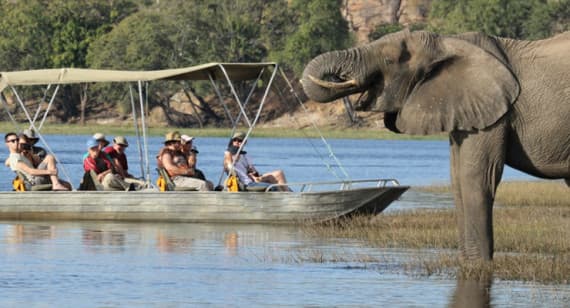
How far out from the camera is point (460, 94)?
16.9 m

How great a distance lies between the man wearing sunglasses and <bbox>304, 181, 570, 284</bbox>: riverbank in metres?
4.40

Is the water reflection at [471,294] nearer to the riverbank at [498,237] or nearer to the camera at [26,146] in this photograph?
the riverbank at [498,237]

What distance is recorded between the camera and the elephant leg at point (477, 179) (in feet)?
55.5

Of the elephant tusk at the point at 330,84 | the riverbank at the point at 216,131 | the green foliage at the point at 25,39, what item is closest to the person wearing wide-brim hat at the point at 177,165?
the elephant tusk at the point at 330,84

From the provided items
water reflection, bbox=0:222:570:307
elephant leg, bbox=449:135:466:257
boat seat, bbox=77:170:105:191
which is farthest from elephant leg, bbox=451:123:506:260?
boat seat, bbox=77:170:105:191

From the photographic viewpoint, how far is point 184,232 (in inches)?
922

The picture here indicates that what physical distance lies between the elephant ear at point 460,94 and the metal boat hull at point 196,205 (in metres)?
7.22

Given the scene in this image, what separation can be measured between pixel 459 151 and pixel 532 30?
83282 mm

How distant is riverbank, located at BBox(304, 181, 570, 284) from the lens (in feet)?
56.8

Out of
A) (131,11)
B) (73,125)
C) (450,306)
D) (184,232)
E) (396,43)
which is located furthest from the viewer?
(131,11)

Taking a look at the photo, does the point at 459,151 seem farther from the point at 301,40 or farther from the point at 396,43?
the point at 301,40

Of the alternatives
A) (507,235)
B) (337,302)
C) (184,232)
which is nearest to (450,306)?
(337,302)

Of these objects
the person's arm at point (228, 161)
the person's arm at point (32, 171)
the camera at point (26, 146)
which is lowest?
the person's arm at point (32, 171)

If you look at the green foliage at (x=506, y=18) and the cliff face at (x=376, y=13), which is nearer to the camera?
the green foliage at (x=506, y=18)
